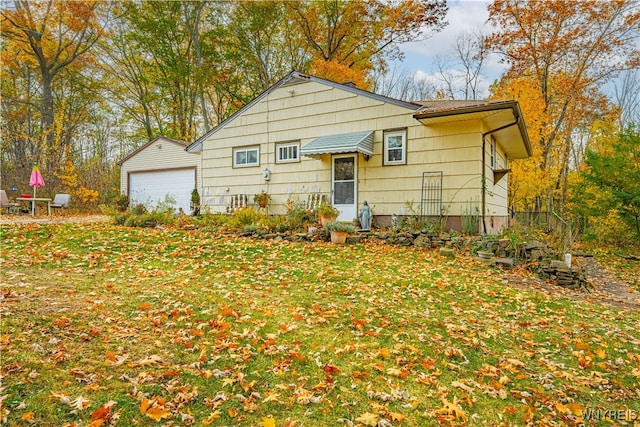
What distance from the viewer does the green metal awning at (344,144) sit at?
958cm

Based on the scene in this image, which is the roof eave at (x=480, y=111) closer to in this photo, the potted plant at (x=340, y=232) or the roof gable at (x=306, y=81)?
the roof gable at (x=306, y=81)

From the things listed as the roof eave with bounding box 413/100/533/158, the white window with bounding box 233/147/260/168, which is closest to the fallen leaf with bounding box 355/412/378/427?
the roof eave with bounding box 413/100/533/158

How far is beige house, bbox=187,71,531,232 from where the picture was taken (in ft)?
30.0

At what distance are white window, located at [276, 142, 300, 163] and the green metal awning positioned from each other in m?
1.02

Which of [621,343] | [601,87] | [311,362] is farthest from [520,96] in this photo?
[311,362]

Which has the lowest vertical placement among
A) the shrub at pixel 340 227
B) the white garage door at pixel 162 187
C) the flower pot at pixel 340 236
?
the flower pot at pixel 340 236

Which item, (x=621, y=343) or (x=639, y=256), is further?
(x=639, y=256)

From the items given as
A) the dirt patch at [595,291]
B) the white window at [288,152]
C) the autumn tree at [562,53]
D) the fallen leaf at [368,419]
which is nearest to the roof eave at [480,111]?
the dirt patch at [595,291]

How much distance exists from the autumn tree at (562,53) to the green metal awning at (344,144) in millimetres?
10613

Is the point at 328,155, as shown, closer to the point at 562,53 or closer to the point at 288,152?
the point at 288,152

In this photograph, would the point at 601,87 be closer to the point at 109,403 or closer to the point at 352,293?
the point at 352,293

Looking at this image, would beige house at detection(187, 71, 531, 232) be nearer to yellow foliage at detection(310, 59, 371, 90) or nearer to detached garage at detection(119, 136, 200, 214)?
detached garage at detection(119, 136, 200, 214)

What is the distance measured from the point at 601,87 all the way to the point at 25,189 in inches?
1179

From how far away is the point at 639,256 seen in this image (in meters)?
11.5
